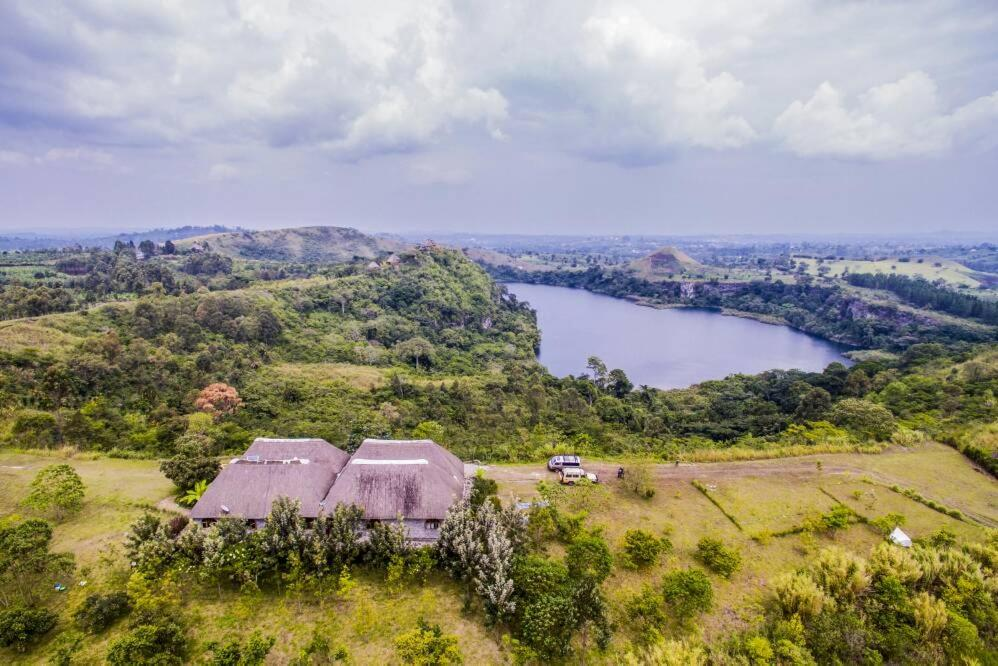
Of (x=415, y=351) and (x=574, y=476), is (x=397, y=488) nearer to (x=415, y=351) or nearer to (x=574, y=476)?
(x=574, y=476)

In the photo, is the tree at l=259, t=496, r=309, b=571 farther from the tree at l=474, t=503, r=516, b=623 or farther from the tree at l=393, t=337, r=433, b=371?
the tree at l=393, t=337, r=433, b=371

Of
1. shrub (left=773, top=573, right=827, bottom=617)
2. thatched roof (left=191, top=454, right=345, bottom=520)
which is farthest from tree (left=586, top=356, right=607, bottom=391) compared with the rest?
thatched roof (left=191, top=454, right=345, bottom=520)

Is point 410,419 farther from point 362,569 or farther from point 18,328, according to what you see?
point 18,328

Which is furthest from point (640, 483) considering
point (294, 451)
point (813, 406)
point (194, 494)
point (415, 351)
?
point (415, 351)

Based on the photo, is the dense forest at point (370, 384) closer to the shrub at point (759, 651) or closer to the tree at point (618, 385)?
the tree at point (618, 385)

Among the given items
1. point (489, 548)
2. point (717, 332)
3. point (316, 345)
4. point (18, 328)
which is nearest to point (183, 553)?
point (489, 548)

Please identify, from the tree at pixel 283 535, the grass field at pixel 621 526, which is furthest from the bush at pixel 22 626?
the tree at pixel 283 535
